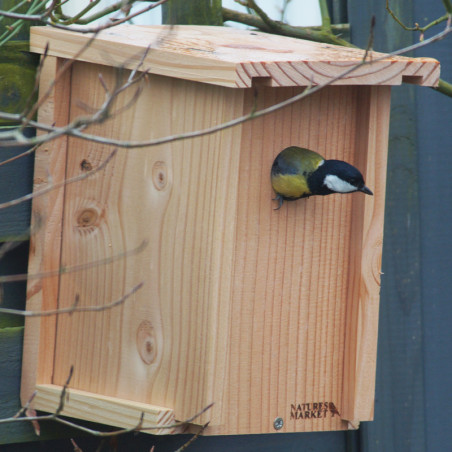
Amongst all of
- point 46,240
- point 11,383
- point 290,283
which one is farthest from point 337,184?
point 11,383

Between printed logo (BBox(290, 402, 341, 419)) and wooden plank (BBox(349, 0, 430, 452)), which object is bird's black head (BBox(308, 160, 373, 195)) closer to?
printed logo (BBox(290, 402, 341, 419))

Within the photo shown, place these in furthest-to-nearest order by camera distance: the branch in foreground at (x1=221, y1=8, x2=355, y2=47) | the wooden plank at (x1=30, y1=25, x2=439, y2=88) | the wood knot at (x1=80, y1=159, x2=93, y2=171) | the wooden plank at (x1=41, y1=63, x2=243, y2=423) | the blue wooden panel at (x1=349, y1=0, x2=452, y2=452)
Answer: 1. the blue wooden panel at (x1=349, y1=0, x2=452, y2=452)
2. the branch in foreground at (x1=221, y1=8, x2=355, y2=47)
3. the wood knot at (x1=80, y1=159, x2=93, y2=171)
4. the wooden plank at (x1=41, y1=63, x2=243, y2=423)
5. the wooden plank at (x1=30, y1=25, x2=439, y2=88)

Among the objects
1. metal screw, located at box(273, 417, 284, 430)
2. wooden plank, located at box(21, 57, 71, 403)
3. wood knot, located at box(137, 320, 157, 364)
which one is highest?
wooden plank, located at box(21, 57, 71, 403)

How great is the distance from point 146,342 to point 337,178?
0.57 m

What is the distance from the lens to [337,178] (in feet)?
5.58

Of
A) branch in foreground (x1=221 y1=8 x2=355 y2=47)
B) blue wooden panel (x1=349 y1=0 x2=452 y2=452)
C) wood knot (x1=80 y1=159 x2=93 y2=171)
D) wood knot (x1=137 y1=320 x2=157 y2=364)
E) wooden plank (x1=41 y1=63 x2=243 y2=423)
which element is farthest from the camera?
blue wooden panel (x1=349 y1=0 x2=452 y2=452)

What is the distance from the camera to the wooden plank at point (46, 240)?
189 centimetres

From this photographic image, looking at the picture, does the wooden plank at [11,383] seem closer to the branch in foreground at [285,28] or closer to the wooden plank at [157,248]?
the wooden plank at [157,248]

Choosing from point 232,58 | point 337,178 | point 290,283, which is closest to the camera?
point 232,58

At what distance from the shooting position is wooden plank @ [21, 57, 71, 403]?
74.3 inches

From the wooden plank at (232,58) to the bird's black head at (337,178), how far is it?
185mm

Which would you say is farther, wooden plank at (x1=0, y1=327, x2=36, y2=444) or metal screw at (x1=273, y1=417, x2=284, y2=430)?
wooden plank at (x1=0, y1=327, x2=36, y2=444)

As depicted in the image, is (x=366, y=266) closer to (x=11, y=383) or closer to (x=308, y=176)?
(x=308, y=176)

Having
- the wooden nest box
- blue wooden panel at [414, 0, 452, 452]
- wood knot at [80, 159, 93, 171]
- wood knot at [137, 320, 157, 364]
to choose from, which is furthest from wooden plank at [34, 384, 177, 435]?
blue wooden panel at [414, 0, 452, 452]
